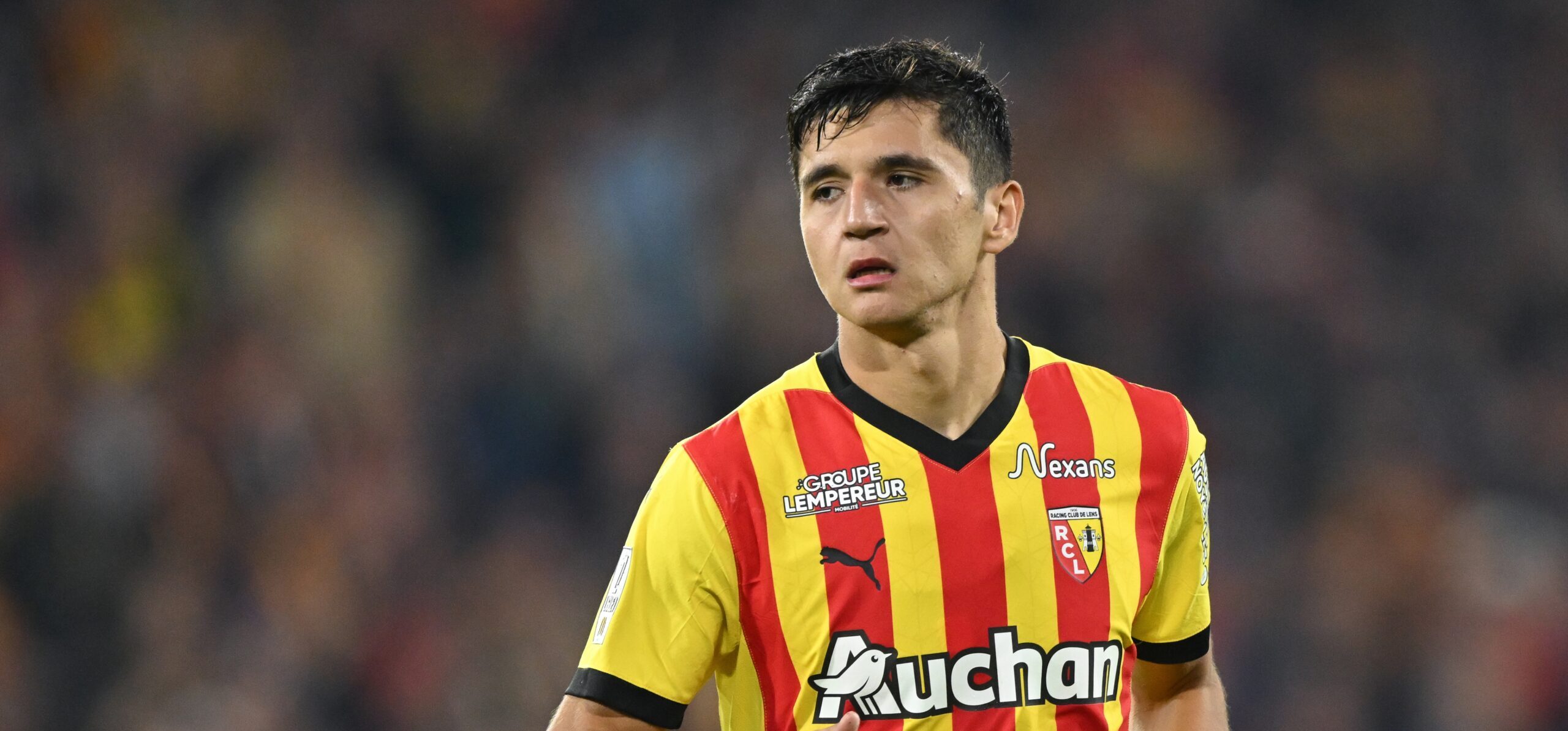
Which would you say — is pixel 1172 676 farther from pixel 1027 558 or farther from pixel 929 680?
pixel 929 680

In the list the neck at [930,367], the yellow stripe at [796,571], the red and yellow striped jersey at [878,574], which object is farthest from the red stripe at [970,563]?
the yellow stripe at [796,571]

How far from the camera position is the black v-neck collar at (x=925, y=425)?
8.87 ft

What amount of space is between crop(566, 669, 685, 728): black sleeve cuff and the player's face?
704mm

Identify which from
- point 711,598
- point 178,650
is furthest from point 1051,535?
point 178,650

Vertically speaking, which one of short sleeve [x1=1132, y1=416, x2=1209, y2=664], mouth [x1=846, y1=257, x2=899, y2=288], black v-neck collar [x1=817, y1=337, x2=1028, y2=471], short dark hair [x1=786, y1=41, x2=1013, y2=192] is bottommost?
short sleeve [x1=1132, y1=416, x2=1209, y2=664]

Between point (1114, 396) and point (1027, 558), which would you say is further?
point (1114, 396)

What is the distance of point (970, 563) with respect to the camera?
2.60m

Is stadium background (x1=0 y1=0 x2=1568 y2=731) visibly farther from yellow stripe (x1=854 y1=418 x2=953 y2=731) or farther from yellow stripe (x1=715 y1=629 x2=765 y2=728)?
yellow stripe (x1=854 y1=418 x2=953 y2=731)

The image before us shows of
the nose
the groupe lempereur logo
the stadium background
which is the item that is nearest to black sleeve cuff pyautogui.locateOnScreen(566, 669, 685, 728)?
the groupe lempereur logo

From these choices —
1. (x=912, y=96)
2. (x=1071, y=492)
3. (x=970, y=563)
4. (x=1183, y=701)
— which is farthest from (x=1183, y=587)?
(x=912, y=96)

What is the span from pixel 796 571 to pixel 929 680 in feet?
0.91

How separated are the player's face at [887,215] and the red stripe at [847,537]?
20cm

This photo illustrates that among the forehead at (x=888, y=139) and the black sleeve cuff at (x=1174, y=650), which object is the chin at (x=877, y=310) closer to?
the forehead at (x=888, y=139)

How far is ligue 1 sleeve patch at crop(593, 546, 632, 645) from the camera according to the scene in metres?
2.55
